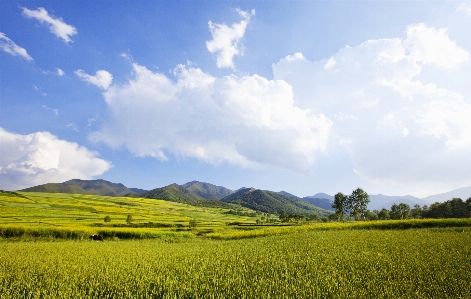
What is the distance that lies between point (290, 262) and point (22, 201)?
4247 inches

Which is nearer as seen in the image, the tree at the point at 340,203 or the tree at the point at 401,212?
the tree at the point at 340,203

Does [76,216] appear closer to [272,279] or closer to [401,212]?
[272,279]

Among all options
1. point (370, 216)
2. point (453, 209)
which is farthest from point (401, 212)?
point (453, 209)

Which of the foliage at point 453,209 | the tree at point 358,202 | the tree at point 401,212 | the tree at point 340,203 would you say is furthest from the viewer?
the tree at point 401,212

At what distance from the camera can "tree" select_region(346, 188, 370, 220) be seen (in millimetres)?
85625

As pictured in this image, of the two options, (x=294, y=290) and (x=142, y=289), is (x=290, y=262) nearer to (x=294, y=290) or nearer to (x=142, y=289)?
(x=294, y=290)

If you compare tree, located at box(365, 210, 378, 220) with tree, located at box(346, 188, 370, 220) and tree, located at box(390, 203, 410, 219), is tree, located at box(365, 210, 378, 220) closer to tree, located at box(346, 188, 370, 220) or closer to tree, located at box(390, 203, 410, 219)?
tree, located at box(390, 203, 410, 219)

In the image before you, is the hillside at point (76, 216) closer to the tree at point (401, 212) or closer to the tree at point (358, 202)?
the tree at point (358, 202)

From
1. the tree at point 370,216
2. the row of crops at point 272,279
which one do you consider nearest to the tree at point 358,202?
the tree at point 370,216

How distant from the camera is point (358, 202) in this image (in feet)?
283

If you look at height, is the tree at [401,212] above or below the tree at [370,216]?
Answer: above

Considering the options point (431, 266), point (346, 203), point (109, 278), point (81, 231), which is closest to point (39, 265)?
point (109, 278)

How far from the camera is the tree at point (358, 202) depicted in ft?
281

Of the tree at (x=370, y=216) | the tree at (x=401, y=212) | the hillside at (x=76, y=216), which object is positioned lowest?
the hillside at (x=76, y=216)
